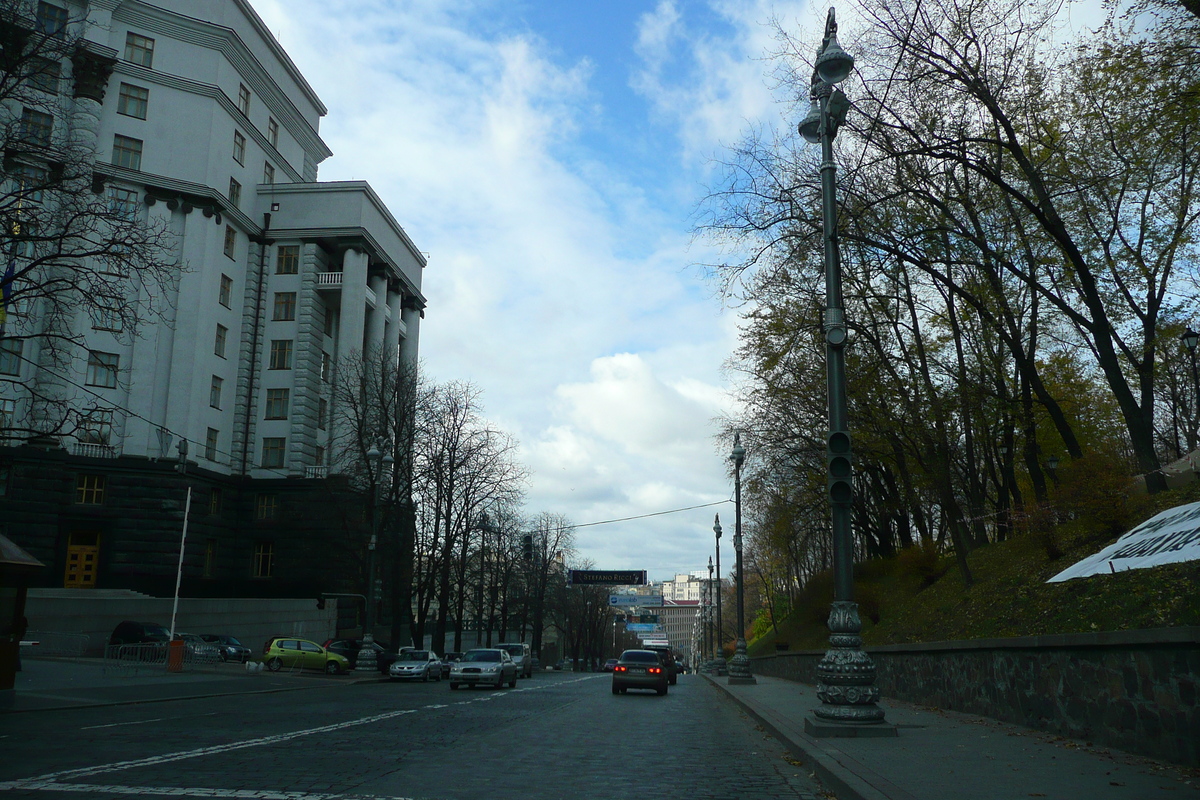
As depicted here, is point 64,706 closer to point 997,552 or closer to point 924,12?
point 924,12

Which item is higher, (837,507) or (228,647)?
(837,507)

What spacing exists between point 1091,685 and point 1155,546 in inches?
127

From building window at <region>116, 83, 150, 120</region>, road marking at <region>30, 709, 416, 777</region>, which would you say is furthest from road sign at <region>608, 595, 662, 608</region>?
road marking at <region>30, 709, 416, 777</region>

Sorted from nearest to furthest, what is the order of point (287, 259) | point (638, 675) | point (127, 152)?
point (638, 675)
point (127, 152)
point (287, 259)

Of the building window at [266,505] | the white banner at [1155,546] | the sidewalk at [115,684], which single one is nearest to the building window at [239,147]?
the building window at [266,505]

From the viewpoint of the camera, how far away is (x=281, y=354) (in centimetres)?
5416

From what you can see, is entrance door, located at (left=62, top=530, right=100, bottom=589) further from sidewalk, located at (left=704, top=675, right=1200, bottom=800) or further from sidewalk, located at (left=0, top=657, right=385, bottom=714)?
sidewalk, located at (left=704, top=675, right=1200, bottom=800)

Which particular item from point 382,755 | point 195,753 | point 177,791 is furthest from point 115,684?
point 177,791

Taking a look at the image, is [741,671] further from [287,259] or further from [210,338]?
[287,259]

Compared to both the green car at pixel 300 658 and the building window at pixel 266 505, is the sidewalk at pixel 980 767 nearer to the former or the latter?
the green car at pixel 300 658

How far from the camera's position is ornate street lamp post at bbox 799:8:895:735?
11.8 meters

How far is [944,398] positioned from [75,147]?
21.3m

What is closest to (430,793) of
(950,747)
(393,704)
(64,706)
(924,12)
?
(950,747)

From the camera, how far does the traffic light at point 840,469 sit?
1245 cm
